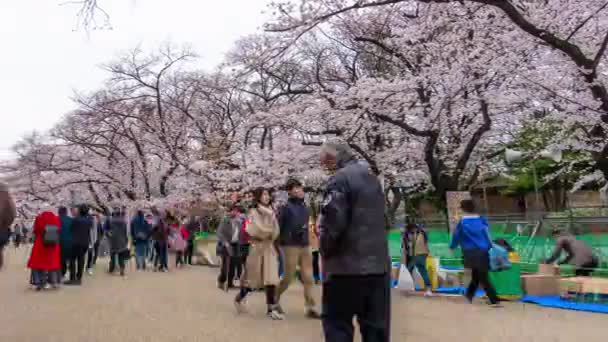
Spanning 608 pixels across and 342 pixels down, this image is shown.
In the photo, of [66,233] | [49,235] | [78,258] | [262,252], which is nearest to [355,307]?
[262,252]

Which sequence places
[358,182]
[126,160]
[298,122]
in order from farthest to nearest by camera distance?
[126,160] → [298,122] → [358,182]

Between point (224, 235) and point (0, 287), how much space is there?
4678mm

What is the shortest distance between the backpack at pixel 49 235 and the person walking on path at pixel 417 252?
6160mm

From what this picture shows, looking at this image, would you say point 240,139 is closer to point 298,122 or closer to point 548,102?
point 298,122

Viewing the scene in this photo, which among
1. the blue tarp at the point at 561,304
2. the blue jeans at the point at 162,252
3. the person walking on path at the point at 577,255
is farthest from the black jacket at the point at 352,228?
the blue jeans at the point at 162,252

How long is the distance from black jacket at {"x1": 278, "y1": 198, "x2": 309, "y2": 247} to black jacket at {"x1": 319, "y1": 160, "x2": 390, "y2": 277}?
3525 millimetres

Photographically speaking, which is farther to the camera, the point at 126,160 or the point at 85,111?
the point at 126,160

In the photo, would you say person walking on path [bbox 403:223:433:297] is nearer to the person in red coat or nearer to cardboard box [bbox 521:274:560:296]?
cardboard box [bbox 521:274:560:296]

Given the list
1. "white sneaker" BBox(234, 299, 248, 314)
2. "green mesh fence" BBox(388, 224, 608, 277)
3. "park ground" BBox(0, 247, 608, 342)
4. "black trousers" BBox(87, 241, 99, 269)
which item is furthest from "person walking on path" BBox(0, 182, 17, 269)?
"black trousers" BBox(87, 241, 99, 269)

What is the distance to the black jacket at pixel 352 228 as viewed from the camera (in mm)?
3447

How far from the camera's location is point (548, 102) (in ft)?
50.2

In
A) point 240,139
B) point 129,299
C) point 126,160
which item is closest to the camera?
point 129,299

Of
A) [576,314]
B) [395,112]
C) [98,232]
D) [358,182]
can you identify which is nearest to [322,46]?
[395,112]

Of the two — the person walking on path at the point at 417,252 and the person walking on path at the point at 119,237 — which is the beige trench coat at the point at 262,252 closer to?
the person walking on path at the point at 417,252
